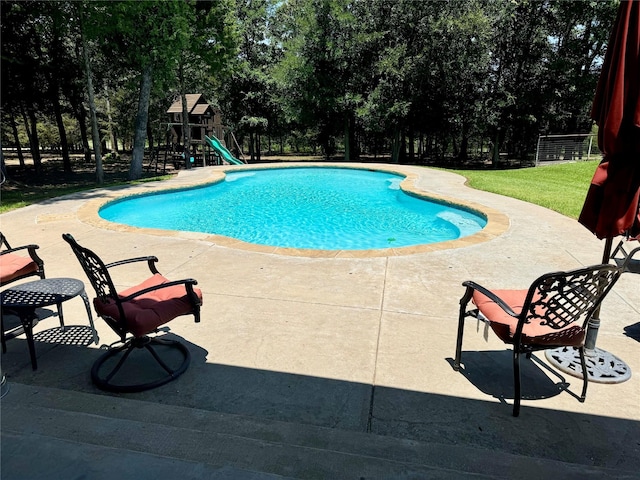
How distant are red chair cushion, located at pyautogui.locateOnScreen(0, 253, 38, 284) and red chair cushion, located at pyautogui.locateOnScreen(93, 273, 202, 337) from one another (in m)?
1.23

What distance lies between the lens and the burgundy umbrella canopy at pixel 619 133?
2334 millimetres

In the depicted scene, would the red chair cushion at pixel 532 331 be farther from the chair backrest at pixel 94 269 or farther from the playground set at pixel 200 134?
the playground set at pixel 200 134

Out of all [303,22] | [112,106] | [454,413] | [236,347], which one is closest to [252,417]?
[236,347]

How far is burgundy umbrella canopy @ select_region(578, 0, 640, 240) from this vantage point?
2334mm

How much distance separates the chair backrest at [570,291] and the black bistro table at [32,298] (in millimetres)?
3287

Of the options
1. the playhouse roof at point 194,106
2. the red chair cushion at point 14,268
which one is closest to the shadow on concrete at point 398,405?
the red chair cushion at point 14,268

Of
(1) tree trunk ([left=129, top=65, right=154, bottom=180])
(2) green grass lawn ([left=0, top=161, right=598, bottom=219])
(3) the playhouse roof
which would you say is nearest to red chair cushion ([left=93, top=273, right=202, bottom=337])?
(2) green grass lawn ([left=0, top=161, right=598, bottom=219])

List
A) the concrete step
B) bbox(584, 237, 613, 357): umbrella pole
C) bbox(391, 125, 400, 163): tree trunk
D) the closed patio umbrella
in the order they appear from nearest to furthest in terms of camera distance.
Answer: 1. the concrete step
2. the closed patio umbrella
3. bbox(584, 237, 613, 357): umbrella pole
4. bbox(391, 125, 400, 163): tree trunk

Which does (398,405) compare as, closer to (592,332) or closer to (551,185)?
(592,332)

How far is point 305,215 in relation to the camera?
1125 cm

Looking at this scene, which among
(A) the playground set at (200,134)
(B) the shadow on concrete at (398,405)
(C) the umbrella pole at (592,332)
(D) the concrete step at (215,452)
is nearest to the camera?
(D) the concrete step at (215,452)

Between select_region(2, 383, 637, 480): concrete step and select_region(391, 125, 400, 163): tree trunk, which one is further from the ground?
select_region(391, 125, 400, 163): tree trunk

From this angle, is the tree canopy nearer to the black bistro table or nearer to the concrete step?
the black bistro table

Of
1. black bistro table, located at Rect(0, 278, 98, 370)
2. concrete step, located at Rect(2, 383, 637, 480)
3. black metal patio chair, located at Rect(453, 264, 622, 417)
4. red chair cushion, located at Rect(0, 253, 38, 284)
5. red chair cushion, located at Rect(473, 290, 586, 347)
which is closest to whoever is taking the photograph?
concrete step, located at Rect(2, 383, 637, 480)
